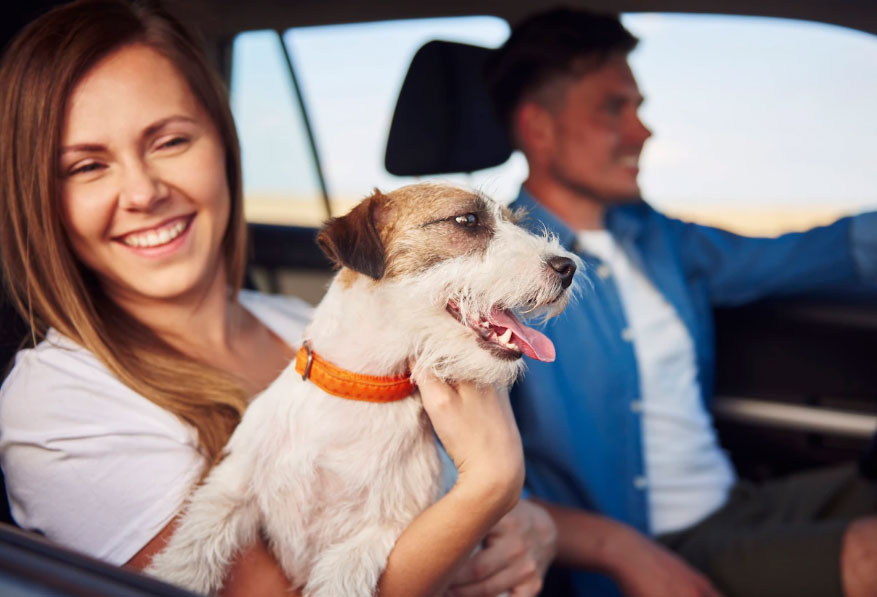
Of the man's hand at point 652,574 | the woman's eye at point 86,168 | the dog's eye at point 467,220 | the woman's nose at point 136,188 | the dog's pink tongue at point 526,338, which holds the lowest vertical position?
the man's hand at point 652,574

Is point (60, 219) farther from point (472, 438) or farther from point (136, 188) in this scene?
point (472, 438)

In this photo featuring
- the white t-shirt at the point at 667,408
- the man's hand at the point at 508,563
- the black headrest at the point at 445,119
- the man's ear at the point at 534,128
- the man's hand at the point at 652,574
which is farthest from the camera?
the man's ear at the point at 534,128

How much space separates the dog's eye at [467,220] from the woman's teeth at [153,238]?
770 millimetres

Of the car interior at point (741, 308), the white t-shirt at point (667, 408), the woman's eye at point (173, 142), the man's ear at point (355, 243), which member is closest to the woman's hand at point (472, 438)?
the man's ear at point (355, 243)

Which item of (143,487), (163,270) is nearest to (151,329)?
(163,270)

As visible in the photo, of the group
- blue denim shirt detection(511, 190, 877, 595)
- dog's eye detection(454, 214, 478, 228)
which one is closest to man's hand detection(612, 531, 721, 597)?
blue denim shirt detection(511, 190, 877, 595)

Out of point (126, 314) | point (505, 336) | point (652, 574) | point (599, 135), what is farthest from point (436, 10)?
point (652, 574)

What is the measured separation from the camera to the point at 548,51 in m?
2.96

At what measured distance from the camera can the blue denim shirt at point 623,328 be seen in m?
2.45

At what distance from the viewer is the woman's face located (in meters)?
1.78

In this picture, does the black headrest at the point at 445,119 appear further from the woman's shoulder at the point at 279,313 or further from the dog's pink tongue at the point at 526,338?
the dog's pink tongue at the point at 526,338

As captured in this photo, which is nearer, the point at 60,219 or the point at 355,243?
the point at 355,243

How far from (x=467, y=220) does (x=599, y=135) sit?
4.54ft

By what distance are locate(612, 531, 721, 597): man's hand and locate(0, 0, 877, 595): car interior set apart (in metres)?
1.00
